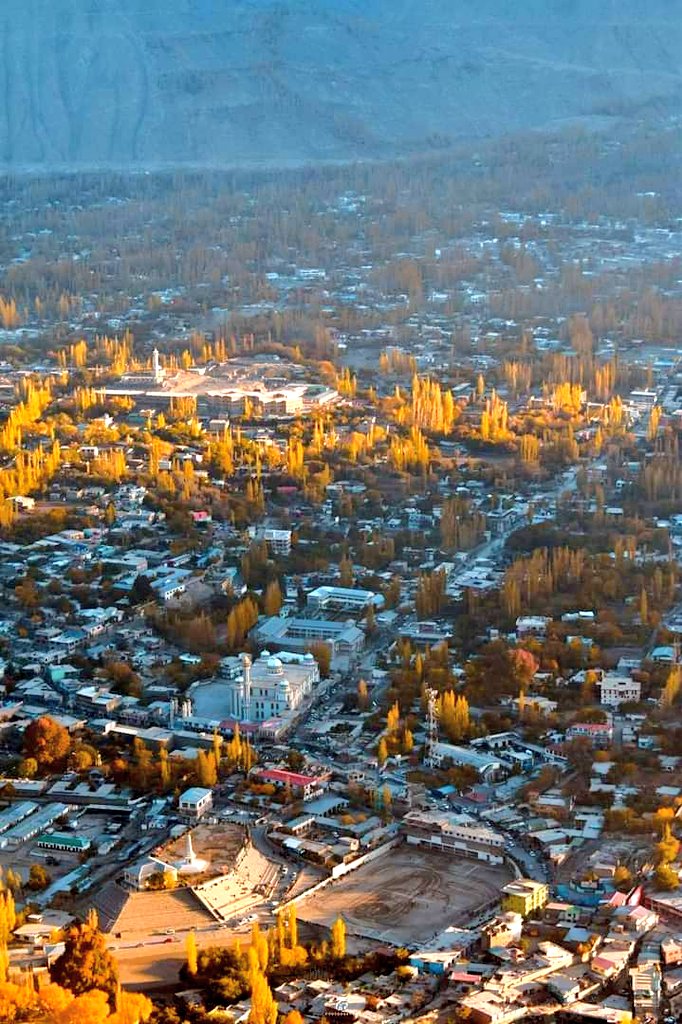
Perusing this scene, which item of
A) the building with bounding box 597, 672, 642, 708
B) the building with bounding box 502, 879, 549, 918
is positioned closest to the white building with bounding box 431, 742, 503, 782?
the building with bounding box 597, 672, 642, 708

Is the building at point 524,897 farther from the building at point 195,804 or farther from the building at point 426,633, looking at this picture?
the building at point 426,633

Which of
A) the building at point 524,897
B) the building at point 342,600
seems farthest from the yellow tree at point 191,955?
the building at point 342,600

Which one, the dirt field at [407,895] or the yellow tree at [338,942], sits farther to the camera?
the dirt field at [407,895]

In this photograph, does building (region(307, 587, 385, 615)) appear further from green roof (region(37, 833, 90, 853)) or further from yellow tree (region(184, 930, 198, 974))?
yellow tree (region(184, 930, 198, 974))

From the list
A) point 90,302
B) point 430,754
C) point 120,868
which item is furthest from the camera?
point 90,302

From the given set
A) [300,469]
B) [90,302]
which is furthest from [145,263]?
[300,469]

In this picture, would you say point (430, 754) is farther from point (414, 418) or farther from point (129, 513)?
point (414, 418)
